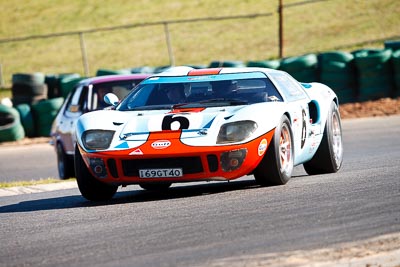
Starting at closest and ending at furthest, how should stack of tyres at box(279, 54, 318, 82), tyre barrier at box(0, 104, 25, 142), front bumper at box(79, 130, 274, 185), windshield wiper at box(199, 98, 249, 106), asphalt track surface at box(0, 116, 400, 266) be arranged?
1. asphalt track surface at box(0, 116, 400, 266)
2. front bumper at box(79, 130, 274, 185)
3. windshield wiper at box(199, 98, 249, 106)
4. tyre barrier at box(0, 104, 25, 142)
5. stack of tyres at box(279, 54, 318, 82)

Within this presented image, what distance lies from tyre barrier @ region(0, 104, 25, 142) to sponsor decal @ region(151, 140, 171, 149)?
1311 centimetres

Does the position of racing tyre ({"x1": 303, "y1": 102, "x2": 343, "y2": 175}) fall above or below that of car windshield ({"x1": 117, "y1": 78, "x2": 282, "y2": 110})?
below

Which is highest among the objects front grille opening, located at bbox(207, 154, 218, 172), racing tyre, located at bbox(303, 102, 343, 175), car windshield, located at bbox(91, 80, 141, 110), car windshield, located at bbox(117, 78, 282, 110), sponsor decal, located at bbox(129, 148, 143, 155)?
car windshield, located at bbox(117, 78, 282, 110)

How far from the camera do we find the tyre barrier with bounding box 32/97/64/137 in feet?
70.9

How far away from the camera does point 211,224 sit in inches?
297

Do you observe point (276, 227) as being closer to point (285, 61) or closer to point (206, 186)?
point (206, 186)

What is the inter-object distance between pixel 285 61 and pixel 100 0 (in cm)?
1944

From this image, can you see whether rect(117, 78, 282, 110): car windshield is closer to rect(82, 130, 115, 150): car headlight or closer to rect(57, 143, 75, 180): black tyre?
rect(82, 130, 115, 150): car headlight

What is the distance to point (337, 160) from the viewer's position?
444 inches

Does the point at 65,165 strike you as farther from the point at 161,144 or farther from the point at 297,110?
the point at 161,144

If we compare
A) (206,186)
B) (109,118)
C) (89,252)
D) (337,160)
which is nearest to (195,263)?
(89,252)

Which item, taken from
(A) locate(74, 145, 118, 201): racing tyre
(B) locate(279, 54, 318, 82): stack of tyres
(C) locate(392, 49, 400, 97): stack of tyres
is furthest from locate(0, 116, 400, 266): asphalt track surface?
(B) locate(279, 54, 318, 82): stack of tyres

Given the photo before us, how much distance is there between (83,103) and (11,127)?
6977mm

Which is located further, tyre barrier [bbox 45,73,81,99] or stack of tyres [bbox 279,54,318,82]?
tyre barrier [bbox 45,73,81,99]
